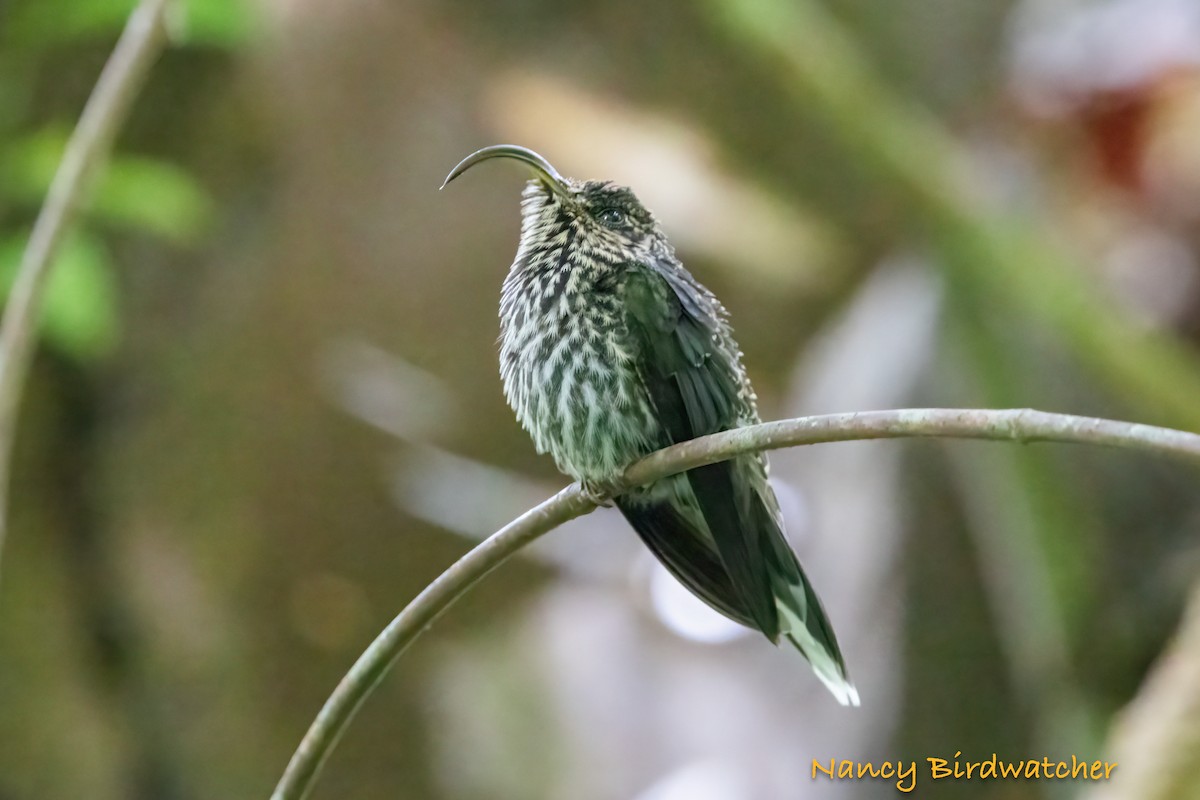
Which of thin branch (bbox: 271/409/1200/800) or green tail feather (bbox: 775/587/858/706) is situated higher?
thin branch (bbox: 271/409/1200/800)

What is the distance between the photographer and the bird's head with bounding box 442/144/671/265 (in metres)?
1.98

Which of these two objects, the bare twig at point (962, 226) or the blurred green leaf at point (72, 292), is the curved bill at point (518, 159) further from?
the bare twig at point (962, 226)

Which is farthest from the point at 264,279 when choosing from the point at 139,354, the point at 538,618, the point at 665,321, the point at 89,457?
the point at 665,321

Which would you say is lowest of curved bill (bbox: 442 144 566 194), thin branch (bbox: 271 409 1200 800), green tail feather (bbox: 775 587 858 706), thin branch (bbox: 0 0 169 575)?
green tail feather (bbox: 775 587 858 706)

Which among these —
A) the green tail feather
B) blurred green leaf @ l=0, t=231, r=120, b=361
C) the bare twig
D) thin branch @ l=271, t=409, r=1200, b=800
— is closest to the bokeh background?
the bare twig

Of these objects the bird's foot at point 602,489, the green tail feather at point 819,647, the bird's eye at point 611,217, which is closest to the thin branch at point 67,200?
the bird's eye at point 611,217

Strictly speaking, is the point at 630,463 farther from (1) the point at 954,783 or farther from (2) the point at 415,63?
(2) the point at 415,63

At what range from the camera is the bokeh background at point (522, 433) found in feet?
12.7

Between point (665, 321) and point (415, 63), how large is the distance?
3749 mm

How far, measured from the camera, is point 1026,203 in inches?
190

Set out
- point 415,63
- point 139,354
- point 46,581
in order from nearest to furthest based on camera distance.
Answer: point 46,581 < point 139,354 < point 415,63

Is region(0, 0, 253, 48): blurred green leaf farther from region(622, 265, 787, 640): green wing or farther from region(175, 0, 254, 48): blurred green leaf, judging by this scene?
region(622, 265, 787, 640): green wing

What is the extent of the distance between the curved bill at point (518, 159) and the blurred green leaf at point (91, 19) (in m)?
1.64

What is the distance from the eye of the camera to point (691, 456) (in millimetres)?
1452
